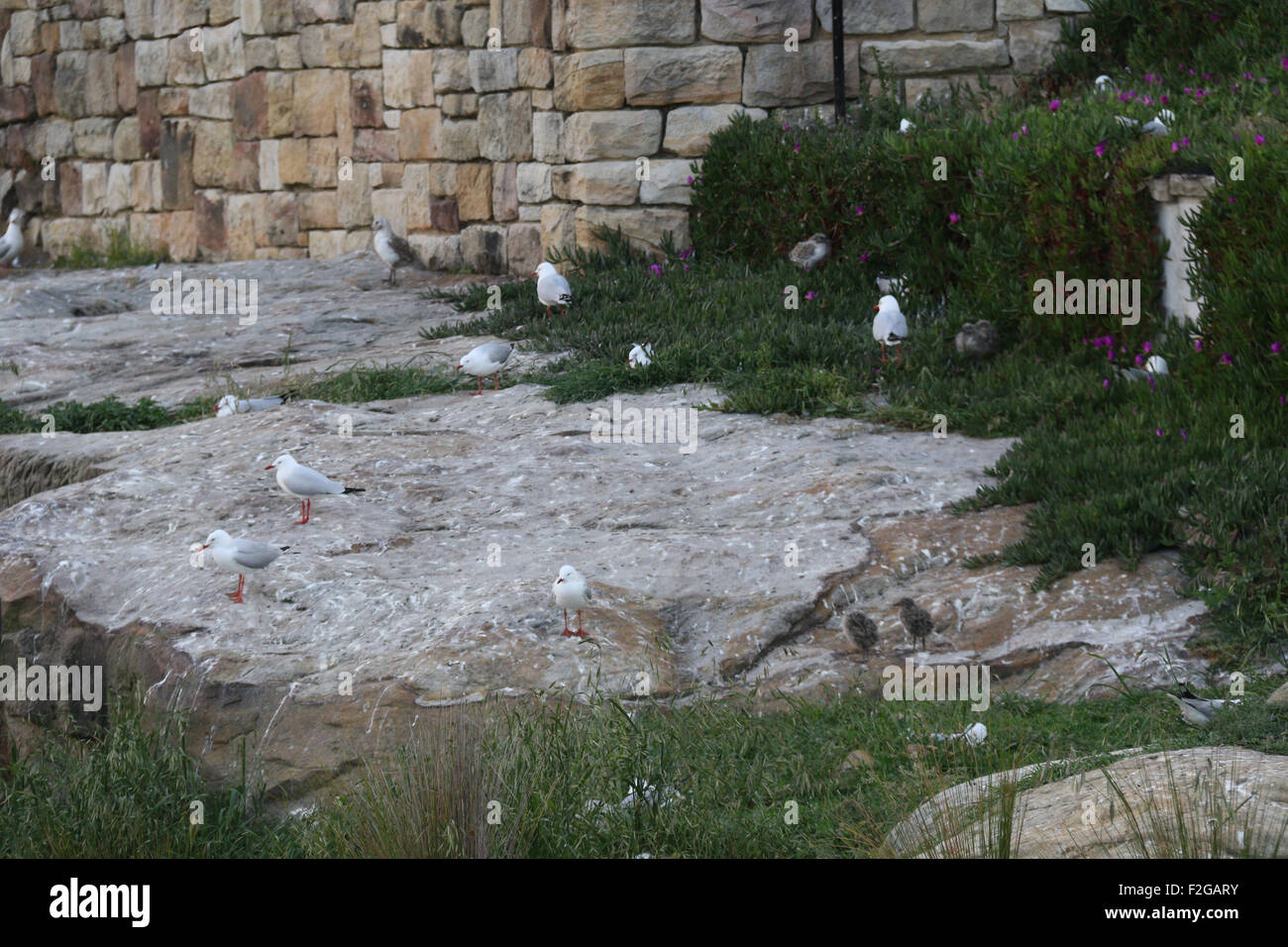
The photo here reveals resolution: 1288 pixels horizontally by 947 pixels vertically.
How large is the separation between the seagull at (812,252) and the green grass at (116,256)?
7.83 m

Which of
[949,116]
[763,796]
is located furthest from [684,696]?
[949,116]

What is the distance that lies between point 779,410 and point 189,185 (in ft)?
29.9

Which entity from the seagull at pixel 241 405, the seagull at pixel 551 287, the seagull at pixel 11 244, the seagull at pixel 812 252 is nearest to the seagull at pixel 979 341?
the seagull at pixel 812 252

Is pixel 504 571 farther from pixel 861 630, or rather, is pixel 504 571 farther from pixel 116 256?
pixel 116 256

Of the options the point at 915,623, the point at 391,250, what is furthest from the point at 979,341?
the point at 391,250

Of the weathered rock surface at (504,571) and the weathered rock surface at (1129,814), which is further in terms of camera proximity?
the weathered rock surface at (504,571)

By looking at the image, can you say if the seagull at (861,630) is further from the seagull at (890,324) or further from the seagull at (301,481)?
the seagull at (890,324)

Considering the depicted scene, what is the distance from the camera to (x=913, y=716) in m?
4.65

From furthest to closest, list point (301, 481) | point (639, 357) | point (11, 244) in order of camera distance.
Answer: point (11, 244) < point (639, 357) < point (301, 481)

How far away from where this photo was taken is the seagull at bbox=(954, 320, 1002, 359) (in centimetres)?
802

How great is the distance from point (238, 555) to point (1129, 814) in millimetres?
3486

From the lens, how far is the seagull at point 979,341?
8023 mm

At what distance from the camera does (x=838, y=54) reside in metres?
10.4
